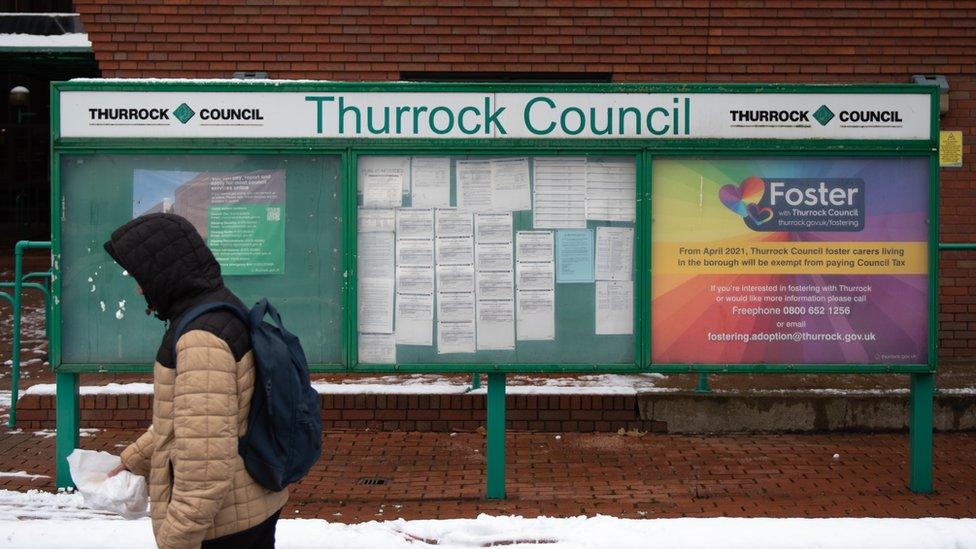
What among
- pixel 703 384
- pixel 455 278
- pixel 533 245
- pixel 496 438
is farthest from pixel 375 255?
pixel 703 384

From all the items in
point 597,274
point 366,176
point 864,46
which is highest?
point 864,46

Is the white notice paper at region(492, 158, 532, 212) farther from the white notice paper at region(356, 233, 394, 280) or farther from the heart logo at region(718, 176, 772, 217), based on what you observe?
the heart logo at region(718, 176, 772, 217)

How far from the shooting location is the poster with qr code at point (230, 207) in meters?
6.72

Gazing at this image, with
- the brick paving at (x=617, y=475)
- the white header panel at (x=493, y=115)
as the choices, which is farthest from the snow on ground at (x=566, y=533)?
the white header panel at (x=493, y=115)

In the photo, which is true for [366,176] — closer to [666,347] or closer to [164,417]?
[666,347]

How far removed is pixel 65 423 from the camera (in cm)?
675

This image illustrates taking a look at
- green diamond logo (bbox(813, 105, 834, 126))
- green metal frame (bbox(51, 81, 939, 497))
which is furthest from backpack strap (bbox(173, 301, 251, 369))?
green diamond logo (bbox(813, 105, 834, 126))

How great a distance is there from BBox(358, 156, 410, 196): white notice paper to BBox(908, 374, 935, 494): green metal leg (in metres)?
3.16

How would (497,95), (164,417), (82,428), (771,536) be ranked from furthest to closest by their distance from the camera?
(82,428)
(497,95)
(771,536)
(164,417)

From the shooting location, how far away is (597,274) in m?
6.83

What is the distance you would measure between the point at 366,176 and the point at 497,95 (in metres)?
0.88

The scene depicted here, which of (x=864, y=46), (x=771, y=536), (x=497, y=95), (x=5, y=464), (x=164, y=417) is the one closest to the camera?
(x=164, y=417)

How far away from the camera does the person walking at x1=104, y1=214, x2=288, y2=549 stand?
10.7 feet

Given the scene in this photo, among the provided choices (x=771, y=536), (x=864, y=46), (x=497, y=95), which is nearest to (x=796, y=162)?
(x=497, y=95)
